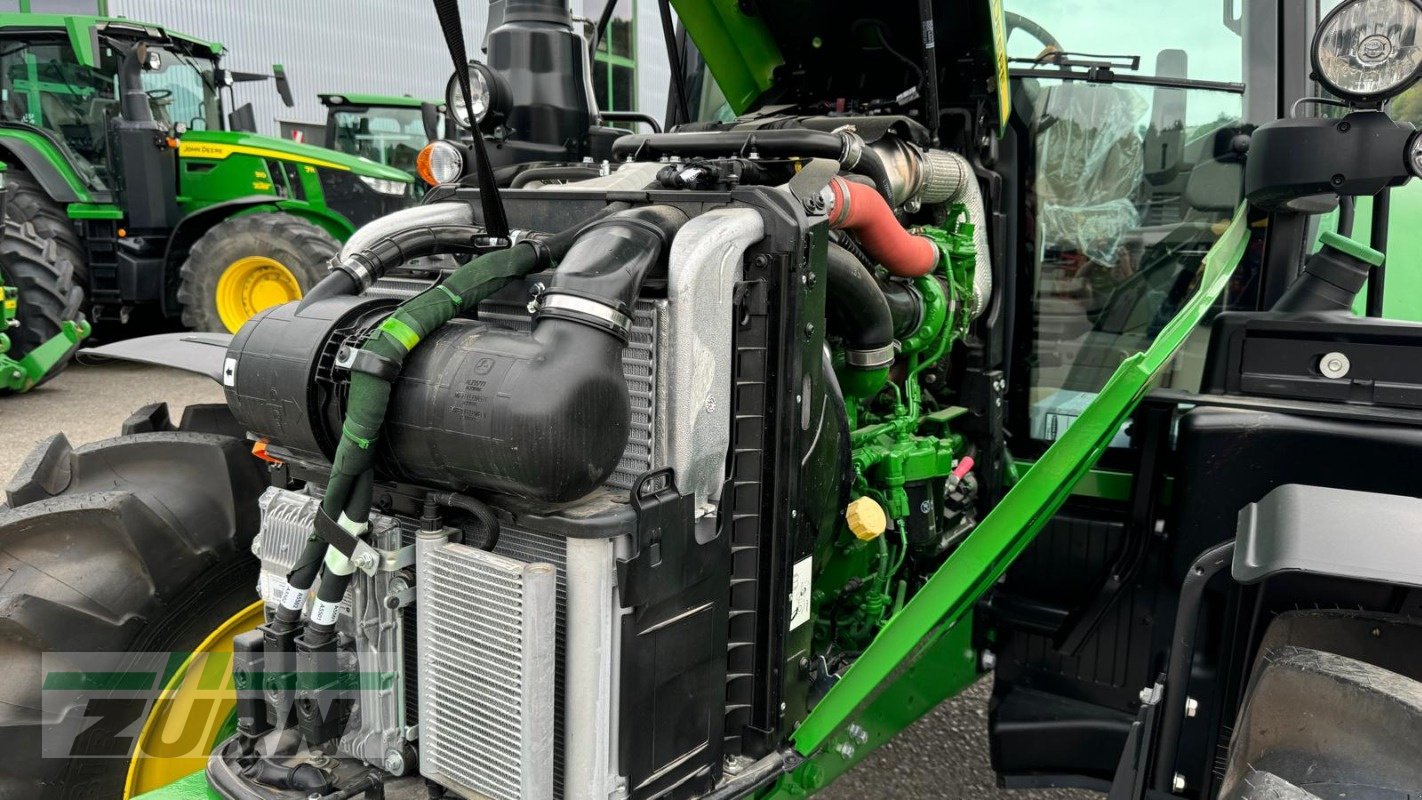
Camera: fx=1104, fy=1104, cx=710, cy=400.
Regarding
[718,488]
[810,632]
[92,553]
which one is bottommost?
[810,632]

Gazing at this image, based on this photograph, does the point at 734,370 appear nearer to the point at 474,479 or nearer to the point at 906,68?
the point at 474,479

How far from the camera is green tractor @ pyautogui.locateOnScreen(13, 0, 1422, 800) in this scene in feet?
5.96

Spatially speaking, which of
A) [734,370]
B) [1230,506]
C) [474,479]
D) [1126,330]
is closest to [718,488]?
[734,370]

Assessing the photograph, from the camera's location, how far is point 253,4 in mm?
18312

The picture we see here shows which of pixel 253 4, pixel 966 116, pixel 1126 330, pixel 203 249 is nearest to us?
pixel 966 116

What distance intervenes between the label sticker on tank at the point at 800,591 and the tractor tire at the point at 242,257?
8198mm

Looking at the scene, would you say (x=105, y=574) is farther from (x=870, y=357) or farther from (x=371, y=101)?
(x=371, y=101)

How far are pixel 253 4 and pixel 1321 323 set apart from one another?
19.3 m

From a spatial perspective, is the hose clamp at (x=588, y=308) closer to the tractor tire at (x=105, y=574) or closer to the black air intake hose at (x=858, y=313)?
the black air intake hose at (x=858, y=313)

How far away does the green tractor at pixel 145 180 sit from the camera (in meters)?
9.62

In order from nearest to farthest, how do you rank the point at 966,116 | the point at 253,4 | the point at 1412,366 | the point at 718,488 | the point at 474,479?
the point at 474,479
the point at 718,488
the point at 1412,366
the point at 966,116
the point at 253,4

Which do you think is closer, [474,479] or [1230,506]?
[474,479]

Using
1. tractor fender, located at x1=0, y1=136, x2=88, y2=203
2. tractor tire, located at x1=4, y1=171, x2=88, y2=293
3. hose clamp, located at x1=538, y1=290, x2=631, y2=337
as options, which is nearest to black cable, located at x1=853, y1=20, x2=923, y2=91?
hose clamp, located at x1=538, y1=290, x2=631, y2=337

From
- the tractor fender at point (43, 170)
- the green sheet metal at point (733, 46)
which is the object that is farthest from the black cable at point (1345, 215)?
the tractor fender at point (43, 170)
